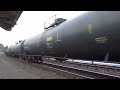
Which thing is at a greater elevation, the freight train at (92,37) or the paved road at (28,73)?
the freight train at (92,37)

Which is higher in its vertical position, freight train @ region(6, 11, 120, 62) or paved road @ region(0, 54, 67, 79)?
freight train @ region(6, 11, 120, 62)

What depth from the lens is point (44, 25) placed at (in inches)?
705

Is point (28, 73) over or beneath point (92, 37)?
beneath

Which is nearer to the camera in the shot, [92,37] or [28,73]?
[92,37]

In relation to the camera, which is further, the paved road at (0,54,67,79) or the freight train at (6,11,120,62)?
the paved road at (0,54,67,79)

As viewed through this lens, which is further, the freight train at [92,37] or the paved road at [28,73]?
the paved road at [28,73]
